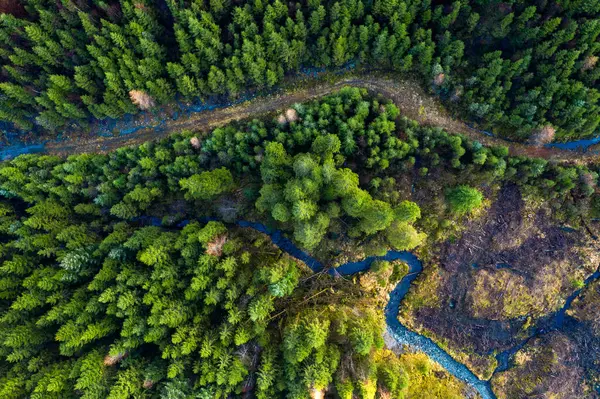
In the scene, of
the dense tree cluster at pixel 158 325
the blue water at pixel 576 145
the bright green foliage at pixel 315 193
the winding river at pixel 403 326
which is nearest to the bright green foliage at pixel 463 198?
the bright green foliage at pixel 315 193

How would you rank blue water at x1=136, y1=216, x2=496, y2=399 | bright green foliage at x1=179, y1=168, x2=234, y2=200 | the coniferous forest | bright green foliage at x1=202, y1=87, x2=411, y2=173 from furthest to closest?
blue water at x1=136, y1=216, x2=496, y2=399 < bright green foliage at x1=202, y1=87, x2=411, y2=173 < bright green foliage at x1=179, y1=168, x2=234, y2=200 < the coniferous forest

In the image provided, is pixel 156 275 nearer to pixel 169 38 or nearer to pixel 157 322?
pixel 157 322

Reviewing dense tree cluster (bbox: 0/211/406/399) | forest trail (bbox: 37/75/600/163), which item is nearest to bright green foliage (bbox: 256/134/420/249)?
dense tree cluster (bbox: 0/211/406/399)

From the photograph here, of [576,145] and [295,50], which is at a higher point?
[295,50]

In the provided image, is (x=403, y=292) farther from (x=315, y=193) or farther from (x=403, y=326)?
(x=315, y=193)

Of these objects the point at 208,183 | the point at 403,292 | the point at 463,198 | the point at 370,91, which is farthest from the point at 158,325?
the point at 370,91

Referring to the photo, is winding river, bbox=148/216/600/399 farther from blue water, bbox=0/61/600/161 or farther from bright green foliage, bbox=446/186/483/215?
blue water, bbox=0/61/600/161
